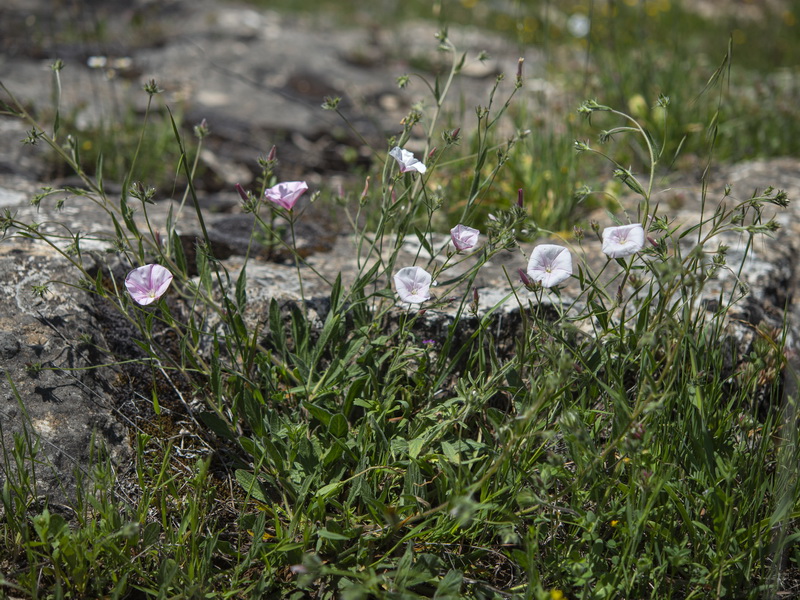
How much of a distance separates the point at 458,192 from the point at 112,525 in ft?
6.77

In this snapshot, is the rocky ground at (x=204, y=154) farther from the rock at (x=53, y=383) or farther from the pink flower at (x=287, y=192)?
the pink flower at (x=287, y=192)

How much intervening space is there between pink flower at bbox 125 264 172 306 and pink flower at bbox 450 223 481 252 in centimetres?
71

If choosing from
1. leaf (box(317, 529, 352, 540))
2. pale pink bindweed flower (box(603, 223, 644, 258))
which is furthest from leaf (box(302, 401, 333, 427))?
pale pink bindweed flower (box(603, 223, 644, 258))

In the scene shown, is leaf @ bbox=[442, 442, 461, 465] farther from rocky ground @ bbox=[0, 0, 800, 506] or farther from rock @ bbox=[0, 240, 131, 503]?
rock @ bbox=[0, 240, 131, 503]

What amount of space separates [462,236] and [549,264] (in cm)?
23

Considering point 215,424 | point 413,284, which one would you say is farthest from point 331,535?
point 413,284

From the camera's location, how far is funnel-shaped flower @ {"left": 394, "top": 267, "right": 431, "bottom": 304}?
5.35 ft

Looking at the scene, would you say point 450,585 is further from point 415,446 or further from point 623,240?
point 623,240

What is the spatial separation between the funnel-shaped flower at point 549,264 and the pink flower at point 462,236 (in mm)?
161

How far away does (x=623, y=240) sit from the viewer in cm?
154

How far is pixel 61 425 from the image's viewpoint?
1727mm

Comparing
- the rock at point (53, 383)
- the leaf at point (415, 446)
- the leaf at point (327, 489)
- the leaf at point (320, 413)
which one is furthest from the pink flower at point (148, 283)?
the leaf at point (415, 446)

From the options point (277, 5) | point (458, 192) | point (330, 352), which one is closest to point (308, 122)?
point (458, 192)

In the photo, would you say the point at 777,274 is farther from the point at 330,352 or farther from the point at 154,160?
the point at 154,160
